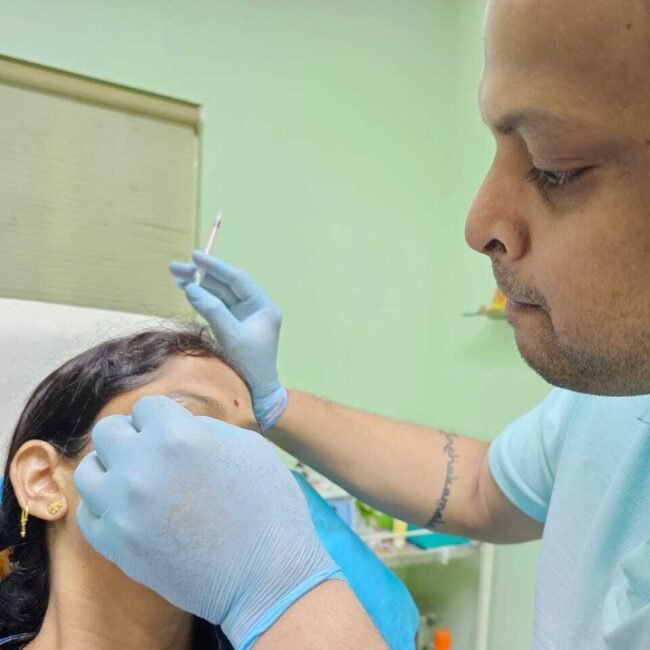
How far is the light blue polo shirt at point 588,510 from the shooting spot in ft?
2.43

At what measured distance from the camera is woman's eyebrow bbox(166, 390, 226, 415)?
0.91m

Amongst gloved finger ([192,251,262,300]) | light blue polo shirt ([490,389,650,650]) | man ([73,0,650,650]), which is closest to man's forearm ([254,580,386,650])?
man ([73,0,650,650])

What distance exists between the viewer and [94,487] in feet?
2.16

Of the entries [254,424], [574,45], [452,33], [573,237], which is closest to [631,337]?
[573,237]

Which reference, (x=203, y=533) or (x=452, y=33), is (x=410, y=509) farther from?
(x=452, y=33)

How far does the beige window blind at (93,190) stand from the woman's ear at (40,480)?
878 mm

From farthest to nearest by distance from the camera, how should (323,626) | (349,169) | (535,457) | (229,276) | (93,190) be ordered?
(349,169), (93,190), (229,276), (535,457), (323,626)

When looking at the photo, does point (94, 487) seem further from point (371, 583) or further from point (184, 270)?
point (371, 583)

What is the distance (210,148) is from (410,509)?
1282mm

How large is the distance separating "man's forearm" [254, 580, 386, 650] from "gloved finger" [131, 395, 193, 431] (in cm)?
23

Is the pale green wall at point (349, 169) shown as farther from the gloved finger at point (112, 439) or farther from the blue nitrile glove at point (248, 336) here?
the gloved finger at point (112, 439)

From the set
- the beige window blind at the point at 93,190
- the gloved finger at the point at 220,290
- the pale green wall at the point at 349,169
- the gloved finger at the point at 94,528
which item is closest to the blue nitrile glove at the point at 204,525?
the gloved finger at the point at 94,528

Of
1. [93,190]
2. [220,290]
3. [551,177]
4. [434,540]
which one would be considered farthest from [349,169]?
[551,177]

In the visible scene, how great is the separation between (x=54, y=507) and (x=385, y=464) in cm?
57
